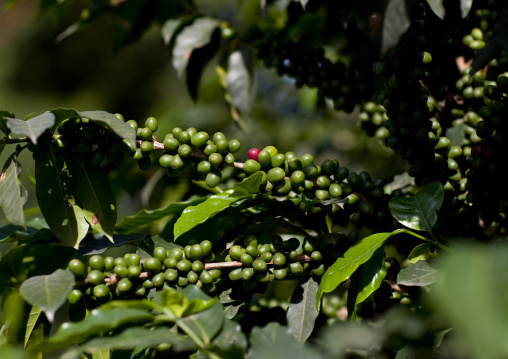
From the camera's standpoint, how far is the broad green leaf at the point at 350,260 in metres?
0.87

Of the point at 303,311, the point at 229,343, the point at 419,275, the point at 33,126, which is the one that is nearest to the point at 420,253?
the point at 419,275

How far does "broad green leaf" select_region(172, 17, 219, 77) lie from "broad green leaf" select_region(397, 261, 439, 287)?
2.76 feet

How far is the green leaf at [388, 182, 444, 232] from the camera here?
0.94 m

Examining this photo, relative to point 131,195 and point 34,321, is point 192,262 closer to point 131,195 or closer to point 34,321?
point 34,321

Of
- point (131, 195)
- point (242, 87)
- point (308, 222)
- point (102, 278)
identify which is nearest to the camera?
point (102, 278)

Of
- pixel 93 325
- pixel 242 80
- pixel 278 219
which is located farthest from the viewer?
pixel 242 80

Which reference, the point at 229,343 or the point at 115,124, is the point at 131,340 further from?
the point at 115,124

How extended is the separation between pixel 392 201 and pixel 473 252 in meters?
0.60

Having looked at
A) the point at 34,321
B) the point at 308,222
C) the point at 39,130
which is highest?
the point at 39,130

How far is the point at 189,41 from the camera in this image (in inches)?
57.7

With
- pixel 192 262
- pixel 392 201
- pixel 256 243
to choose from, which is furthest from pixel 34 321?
pixel 392 201

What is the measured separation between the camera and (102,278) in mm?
876

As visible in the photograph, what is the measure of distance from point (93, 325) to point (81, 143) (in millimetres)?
400

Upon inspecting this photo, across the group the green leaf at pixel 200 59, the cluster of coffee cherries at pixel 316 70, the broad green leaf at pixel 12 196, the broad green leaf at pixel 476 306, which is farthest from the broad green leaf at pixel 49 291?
the green leaf at pixel 200 59
